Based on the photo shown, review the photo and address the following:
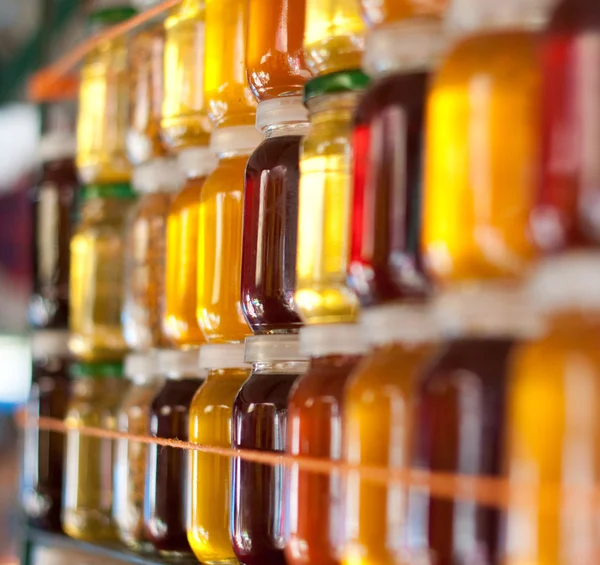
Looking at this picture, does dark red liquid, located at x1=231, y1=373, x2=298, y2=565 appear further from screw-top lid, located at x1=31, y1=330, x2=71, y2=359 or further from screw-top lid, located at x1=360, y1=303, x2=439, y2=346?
screw-top lid, located at x1=31, y1=330, x2=71, y2=359

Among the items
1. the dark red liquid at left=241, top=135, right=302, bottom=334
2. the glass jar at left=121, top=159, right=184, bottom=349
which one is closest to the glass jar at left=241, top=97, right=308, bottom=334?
the dark red liquid at left=241, top=135, right=302, bottom=334

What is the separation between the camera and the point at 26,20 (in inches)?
115

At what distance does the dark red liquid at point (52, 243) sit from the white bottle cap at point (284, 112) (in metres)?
0.68

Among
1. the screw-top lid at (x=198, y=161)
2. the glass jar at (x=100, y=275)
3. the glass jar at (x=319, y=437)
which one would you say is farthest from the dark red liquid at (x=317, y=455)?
the glass jar at (x=100, y=275)

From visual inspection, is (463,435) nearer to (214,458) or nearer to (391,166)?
(391,166)

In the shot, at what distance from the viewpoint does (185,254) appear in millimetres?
1431

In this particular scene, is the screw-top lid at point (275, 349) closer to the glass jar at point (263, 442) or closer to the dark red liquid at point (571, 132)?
the glass jar at point (263, 442)

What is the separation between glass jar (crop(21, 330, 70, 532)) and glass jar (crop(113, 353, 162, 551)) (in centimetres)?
23

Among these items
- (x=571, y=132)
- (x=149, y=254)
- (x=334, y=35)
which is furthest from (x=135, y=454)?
(x=571, y=132)

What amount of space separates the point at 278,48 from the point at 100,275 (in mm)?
582

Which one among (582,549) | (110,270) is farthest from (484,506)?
(110,270)

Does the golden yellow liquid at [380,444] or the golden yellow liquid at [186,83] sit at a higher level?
the golden yellow liquid at [186,83]

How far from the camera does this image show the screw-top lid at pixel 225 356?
133cm

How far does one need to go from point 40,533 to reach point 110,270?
41 centimetres
